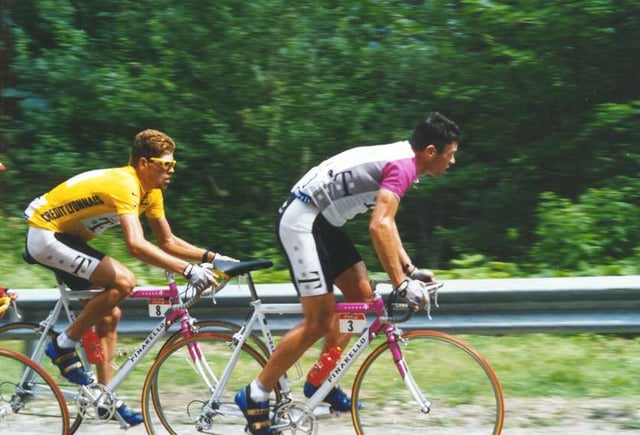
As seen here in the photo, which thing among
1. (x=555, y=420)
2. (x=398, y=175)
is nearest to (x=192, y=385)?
(x=398, y=175)

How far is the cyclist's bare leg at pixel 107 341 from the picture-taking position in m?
5.95

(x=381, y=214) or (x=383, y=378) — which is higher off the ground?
(x=381, y=214)

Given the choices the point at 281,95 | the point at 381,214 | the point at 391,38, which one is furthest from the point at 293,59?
the point at 381,214

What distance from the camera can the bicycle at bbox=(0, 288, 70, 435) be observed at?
18.9 ft

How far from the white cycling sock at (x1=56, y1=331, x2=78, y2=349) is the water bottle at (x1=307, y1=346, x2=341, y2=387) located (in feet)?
4.50

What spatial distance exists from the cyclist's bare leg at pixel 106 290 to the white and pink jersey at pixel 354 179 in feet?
3.68

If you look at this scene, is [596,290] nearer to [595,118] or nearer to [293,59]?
[595,118]

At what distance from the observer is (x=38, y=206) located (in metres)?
5.88

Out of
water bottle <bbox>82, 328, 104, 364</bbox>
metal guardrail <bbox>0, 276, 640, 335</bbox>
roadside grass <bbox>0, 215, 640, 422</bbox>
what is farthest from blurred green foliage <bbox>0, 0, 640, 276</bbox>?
water bottle <bbox>82, 328, 104, 364</bbox>

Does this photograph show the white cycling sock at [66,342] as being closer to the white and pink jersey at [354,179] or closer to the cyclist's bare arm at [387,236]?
the white and pink jersey at [354,179]

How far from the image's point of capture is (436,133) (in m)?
5.25

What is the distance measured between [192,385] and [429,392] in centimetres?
130

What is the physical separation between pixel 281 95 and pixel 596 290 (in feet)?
18.2

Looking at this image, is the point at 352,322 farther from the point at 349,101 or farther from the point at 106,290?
the point at 349,101
